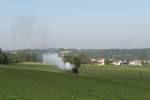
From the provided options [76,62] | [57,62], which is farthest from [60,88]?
[57,62]

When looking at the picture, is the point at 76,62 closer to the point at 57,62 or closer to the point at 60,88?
the point at 57,62

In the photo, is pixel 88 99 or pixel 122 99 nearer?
pixel 88 99

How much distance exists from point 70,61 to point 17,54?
4093 centimetres

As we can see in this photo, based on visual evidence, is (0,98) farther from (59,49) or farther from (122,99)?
(59,49)

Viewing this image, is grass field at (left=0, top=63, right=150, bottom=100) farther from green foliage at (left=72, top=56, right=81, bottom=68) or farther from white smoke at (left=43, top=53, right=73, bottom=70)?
green foliage at (left=72, top=56, right=81, bottom=68)

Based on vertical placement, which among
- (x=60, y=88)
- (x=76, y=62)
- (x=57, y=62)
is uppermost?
(x=57, y=62)

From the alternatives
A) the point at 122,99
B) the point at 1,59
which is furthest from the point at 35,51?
the point at 122,99

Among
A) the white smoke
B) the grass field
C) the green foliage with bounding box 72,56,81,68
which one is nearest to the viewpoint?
the grass field

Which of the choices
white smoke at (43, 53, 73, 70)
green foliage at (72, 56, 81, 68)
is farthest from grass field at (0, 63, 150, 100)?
green foliage at (72, 56, 81, 68)

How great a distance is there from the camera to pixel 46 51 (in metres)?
142

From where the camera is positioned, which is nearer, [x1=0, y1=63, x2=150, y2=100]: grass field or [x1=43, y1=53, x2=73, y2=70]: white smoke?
[x1=0, y1=63, x2=150, y2=100]: grass field

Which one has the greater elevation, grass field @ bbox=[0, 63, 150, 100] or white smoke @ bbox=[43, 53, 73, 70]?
white smoke @ bbox=[43, 53, 73, 70]

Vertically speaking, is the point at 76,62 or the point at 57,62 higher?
the point at 57,62

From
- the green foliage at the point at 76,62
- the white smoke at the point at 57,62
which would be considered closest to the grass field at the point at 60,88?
the white smoke at the point at 57,62
